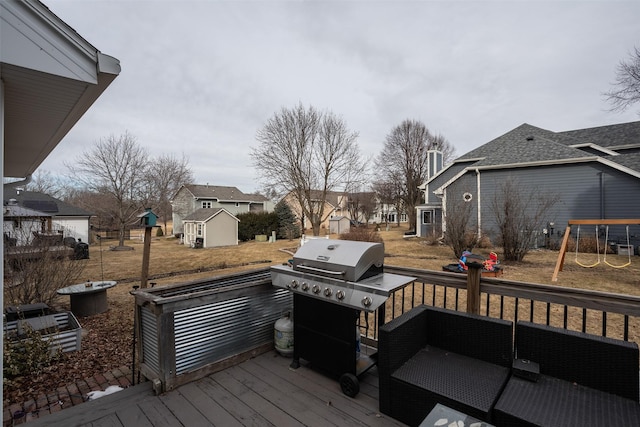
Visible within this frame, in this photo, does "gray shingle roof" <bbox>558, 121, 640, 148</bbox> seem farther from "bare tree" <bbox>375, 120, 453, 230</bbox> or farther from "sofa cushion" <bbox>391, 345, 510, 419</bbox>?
"sofa cushion" <bbox>391, 345, 510, 419</bbox>

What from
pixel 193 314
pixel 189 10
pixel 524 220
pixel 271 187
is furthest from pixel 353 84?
pixel 193 314

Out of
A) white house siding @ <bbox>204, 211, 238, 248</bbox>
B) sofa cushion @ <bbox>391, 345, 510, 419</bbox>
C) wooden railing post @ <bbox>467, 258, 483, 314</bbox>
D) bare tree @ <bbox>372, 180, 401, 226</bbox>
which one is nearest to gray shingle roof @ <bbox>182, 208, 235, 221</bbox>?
white house siding @ <bbox>204, 211, 238, 248</bbox>

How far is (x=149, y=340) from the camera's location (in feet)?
8.54

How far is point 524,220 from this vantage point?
9914 mm

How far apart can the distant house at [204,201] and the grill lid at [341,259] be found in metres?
26.5

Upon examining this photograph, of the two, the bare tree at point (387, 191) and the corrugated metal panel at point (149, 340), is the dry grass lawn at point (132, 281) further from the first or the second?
the bare tree at point (387, 191)

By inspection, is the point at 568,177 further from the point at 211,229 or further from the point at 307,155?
the point at 211,229

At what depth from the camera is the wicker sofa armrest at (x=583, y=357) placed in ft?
5.80

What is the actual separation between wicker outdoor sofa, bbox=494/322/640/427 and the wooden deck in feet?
2.80

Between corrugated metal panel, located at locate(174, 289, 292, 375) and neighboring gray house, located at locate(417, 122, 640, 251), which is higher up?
neighboring gray house, located at locate(417, 122, 640, 251)

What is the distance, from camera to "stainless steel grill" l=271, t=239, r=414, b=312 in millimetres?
2180

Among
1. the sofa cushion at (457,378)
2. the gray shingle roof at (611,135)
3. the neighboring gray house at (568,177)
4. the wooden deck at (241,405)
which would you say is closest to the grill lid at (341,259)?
the sofa cushion at (457,378)

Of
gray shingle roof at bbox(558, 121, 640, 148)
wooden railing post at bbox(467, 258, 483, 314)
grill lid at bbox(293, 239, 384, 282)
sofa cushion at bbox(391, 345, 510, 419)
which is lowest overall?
sofa cushion at bbox(391, 345, 510, 419)

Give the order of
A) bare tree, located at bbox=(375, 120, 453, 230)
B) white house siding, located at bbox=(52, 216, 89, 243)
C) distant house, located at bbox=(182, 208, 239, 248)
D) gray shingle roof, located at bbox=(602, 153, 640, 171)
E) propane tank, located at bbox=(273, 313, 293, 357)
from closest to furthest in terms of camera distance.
→ propane tank, located at bbox=(273, 313, 293, 357) → gray shingle roof, located at bbox=(602, 153, 640, 171) → white house siding, located at bbox=(52, 216, 89, 243) → distant house, located at bbox=(182, 208, 239, 248) → bare tree, located at bbox=(375, 120, 453, 230)
